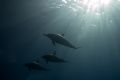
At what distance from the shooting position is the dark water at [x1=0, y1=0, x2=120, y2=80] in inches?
734

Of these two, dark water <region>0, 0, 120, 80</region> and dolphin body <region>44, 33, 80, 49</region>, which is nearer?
dolphin body <region>44, 33, 80, 49</region>

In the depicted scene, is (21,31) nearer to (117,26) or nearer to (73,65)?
(117,26)

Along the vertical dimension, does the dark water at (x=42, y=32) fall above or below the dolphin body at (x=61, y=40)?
below

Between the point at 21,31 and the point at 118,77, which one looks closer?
the point at 21,31

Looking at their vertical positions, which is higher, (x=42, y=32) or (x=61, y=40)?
(x=61, y=40)

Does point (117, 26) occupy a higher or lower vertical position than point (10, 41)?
higher

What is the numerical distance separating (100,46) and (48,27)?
908 cm

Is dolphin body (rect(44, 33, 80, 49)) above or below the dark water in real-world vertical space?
above

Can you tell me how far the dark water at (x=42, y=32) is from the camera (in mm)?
18641

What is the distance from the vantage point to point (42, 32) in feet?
72.4

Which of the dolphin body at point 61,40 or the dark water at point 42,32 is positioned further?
the dark water at point 42,32

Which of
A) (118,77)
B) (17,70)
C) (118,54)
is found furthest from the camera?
(118,77)

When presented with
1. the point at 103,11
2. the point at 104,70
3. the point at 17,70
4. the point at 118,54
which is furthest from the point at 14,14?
the point at 104,70

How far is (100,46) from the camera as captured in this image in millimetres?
28016
